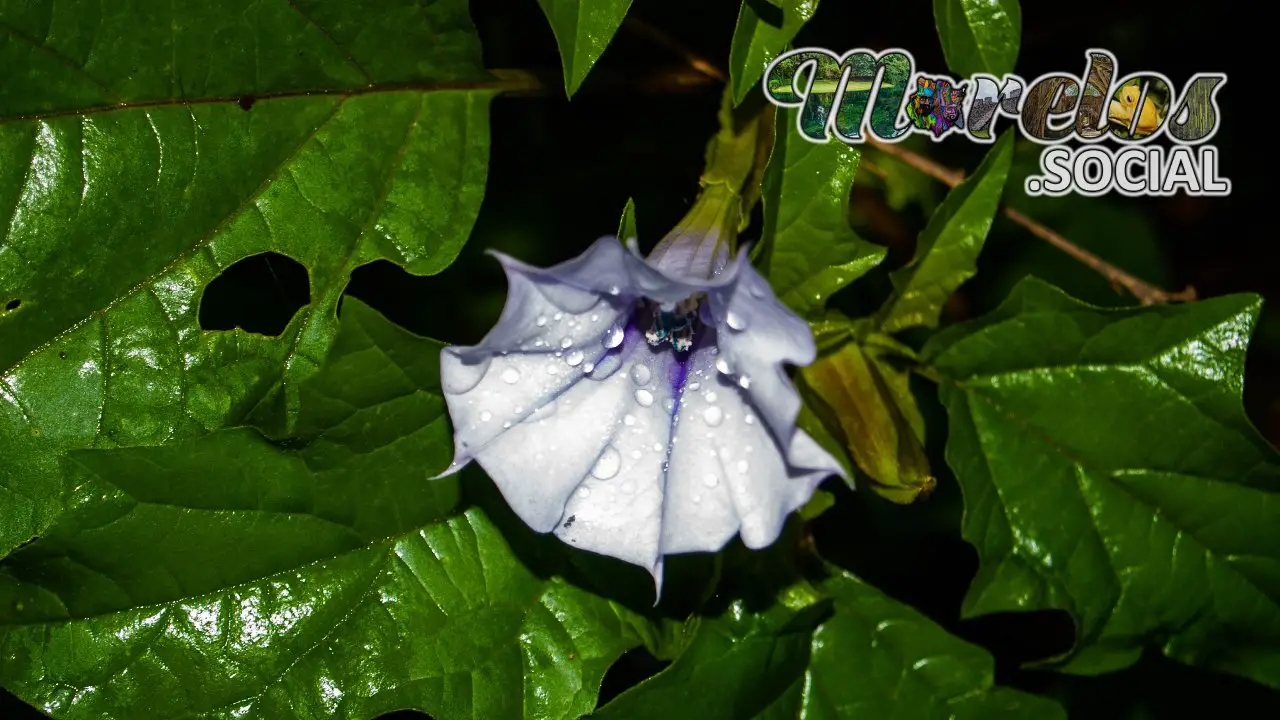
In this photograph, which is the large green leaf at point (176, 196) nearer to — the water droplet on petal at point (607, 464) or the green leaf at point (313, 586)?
the green leaf at point (313, 586)

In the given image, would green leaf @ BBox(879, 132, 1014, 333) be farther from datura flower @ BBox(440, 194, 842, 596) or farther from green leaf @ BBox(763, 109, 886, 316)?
datura flower @ BBox(440, 194, 842, 596)

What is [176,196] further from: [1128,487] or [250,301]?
[1128,487]

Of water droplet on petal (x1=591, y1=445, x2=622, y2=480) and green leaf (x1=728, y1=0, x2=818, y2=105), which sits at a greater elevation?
green leaf (x1=728, y1=0, x2=818, y2=105)

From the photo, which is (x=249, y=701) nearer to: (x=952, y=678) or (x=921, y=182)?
(x=952, y=678)

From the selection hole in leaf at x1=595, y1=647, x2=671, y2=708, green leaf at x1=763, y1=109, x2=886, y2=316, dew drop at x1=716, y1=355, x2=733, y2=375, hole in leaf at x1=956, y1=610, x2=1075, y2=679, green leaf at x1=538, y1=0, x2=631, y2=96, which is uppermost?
green leaf at x1=538, y1=0, x2=631, y2=96

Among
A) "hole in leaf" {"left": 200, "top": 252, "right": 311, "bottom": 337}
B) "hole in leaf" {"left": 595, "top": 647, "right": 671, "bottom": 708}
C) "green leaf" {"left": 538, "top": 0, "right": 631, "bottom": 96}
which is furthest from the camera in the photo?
"hole in leaf" {"left": 595, "top": 647, "right": 671, "bottom": 708}

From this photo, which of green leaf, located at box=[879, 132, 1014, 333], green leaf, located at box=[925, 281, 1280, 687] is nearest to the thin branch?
green leaf, located at box=[925, 281, 1280, 687]

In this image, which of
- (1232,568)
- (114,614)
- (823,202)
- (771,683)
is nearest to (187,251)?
(114,614)
